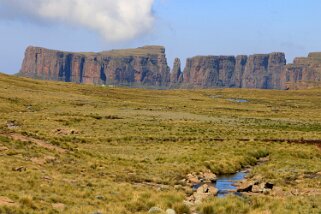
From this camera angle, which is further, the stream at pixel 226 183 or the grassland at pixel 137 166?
the stream at pixel 226 183

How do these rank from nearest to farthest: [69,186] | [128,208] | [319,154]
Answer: [128,208] < [69,186] < [319,154]

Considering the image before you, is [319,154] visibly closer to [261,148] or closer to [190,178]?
[261,148]

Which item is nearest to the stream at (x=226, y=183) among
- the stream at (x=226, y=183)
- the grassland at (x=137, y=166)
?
the stream at (x=226, y=183)

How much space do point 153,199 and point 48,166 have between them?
11496 millimetres

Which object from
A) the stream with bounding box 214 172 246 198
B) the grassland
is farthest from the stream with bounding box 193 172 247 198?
the grassland

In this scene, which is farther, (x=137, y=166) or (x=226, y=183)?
(x=137, y=166)

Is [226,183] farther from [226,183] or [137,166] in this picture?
[137,166]

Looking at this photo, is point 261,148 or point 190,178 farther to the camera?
point 261,148

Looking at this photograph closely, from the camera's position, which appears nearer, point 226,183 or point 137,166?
point 226,183

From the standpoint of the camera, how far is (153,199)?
76.7 feet

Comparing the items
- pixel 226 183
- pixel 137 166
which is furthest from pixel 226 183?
pixel 137 166

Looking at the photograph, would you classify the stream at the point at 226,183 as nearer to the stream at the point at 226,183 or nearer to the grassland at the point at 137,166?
the stream at the point at 226,183

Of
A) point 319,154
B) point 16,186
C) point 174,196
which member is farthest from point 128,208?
point 319,154

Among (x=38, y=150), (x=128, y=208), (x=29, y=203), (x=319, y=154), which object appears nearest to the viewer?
(x=29, y=203)
